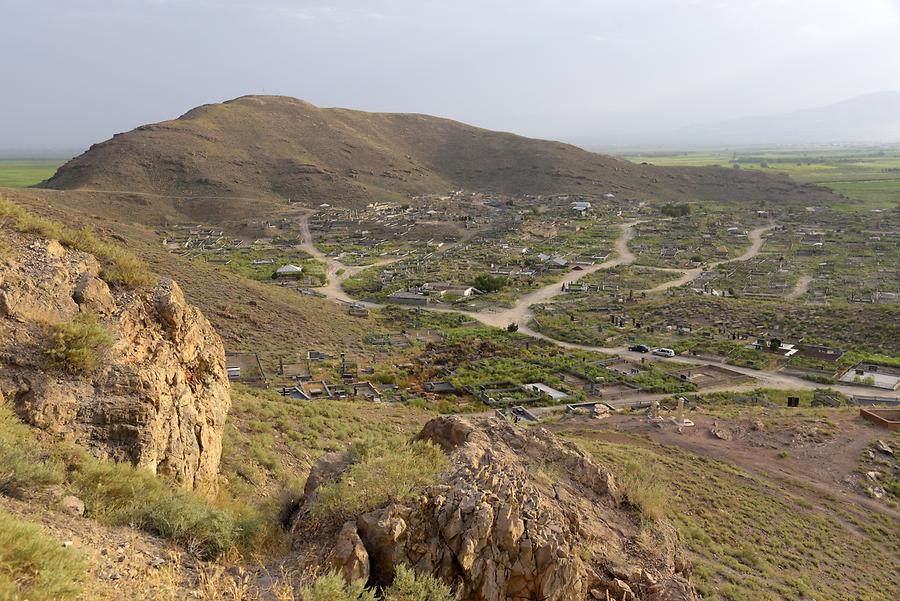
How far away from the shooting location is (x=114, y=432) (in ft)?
23.2

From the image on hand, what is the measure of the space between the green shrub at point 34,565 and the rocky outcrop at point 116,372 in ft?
8.29

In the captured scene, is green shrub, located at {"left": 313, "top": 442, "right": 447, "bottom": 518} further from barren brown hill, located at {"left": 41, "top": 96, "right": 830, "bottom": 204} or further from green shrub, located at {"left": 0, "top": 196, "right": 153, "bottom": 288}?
barren brown hill, located at {"left": 41, "top": 96, "right": 830, "bottom": 204}

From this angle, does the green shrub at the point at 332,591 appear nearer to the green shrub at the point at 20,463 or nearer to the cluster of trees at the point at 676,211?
the green shrub at the point at 20,463

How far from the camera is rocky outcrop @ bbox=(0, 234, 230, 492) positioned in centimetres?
687

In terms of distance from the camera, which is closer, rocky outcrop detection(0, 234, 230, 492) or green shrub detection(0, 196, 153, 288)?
rocky outcrop detection(0, 234, 230, 492)

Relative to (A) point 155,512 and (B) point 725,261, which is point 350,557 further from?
(B) point 725,261

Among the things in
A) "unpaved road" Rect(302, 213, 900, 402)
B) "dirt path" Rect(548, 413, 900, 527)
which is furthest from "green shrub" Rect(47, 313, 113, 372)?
"unpaved road" Rect(302, 213, 900, 402)

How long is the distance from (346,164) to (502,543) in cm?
10757

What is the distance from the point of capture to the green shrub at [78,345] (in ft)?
23.2

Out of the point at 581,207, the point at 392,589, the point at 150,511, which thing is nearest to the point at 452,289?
the point at 150,511

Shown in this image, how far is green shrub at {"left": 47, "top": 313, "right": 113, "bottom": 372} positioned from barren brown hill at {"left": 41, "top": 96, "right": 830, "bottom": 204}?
84265 millimetres

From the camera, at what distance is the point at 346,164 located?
107938 mm

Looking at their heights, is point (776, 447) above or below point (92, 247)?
below

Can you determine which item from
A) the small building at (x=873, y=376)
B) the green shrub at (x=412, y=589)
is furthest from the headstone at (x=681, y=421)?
the green shrub at (x=412, y=589)
